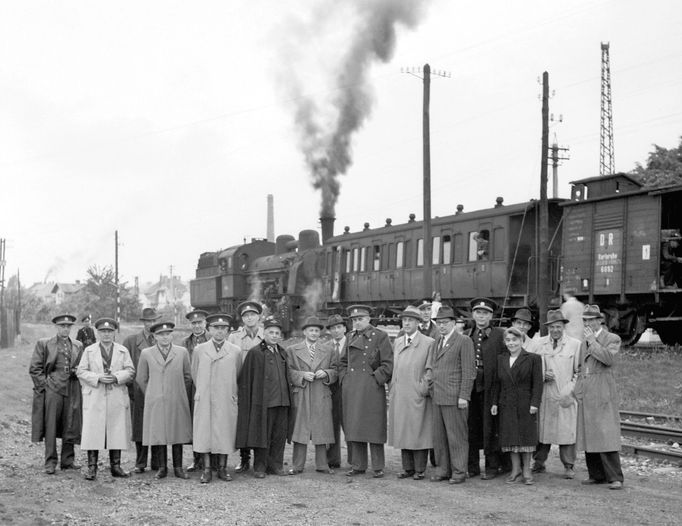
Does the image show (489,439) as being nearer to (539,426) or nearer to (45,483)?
(539,426)

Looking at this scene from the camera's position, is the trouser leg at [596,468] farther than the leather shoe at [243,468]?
No

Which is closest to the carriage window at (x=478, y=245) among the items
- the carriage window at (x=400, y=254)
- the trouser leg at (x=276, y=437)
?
the carriage window at (x=400, y=254)

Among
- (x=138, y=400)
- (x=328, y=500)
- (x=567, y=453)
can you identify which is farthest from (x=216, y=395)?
(x=567, y=453)

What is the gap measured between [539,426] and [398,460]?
2278 millimetres

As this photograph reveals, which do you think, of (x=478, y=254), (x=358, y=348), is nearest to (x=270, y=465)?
(x=358, y=348)

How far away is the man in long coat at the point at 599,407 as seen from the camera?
8.86 meters

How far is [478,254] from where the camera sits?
22.8m

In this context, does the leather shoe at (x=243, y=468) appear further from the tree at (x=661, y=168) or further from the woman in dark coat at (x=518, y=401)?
the tree at (x=661, y=168)

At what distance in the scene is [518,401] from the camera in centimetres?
916

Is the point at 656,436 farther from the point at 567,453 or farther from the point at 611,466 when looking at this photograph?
the point at 611,466

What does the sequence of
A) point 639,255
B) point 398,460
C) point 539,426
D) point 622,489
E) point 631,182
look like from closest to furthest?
1. point 622,489
2. point 539,426
3. point 398,460
4. point 639,255
5. point 631,182

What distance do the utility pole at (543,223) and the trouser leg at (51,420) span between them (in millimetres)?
12169

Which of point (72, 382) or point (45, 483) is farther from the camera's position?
point (72, 382)

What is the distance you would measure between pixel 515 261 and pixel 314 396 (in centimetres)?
1272
